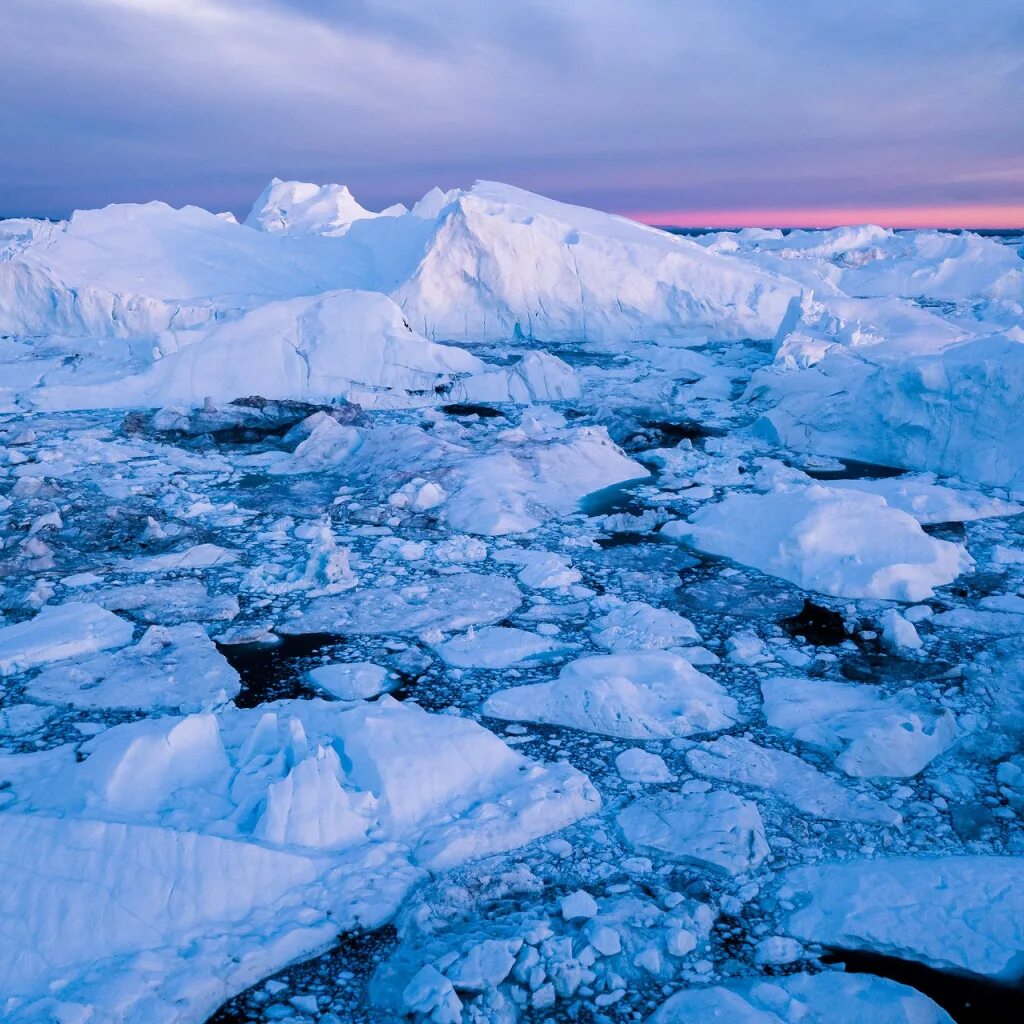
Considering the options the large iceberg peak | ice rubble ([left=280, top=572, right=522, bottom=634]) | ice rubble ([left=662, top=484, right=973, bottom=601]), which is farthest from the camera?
the large iceberg peak

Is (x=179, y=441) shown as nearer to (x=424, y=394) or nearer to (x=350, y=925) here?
(x=424, y=394)

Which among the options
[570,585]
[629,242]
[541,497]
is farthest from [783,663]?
[629,242]

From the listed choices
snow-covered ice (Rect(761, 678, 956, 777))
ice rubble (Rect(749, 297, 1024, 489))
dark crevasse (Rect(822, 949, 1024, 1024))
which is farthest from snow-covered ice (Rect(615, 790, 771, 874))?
ice rubble (Rect(749, 297, 1024, 489))

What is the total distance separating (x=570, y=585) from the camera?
5012mm

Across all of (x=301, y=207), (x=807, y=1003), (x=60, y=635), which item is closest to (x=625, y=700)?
(x=807, y=1003)

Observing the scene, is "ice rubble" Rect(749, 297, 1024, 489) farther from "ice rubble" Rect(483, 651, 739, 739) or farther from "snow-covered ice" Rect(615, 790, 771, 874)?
→ "snow-covered ice" Rect(615, 790, 771, 874)

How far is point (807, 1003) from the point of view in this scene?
7.09ft

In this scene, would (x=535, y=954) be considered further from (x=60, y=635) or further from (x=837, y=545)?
(x=837, y=545)

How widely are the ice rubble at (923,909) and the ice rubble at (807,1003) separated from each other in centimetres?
19

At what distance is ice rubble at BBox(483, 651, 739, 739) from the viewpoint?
350 cm

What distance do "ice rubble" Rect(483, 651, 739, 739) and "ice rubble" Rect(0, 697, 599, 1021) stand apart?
40 centimetres

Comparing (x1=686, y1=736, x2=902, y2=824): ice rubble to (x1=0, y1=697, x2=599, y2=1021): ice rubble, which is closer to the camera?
(x1=0, y1=697, x2=599, y2=1021): ice rubble

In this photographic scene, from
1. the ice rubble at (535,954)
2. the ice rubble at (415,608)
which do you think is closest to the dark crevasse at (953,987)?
the ice rubble at (535,954)

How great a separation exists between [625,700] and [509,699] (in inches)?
19.9
